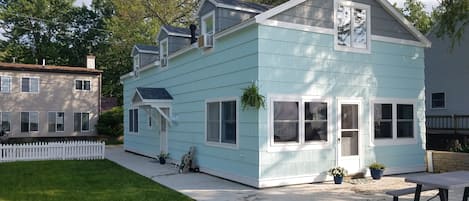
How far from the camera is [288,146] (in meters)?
8.81

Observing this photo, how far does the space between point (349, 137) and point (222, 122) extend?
3.30m

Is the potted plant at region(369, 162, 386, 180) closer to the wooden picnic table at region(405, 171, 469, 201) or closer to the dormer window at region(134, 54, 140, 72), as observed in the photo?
the wooden picnic table at region(405, 171, 469, 201)

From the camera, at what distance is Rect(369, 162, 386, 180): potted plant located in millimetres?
9656

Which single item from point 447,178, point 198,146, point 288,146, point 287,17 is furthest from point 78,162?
point 447,178

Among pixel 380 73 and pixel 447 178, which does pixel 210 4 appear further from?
pixel 447 178

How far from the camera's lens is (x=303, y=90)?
9086 mm

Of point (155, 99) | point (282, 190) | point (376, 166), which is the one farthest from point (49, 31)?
point (376, 166)

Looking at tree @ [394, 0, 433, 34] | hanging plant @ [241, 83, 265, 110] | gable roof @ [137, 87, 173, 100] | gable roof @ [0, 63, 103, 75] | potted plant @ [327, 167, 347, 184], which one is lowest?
potted plant @ [327, 167, 347, 184]

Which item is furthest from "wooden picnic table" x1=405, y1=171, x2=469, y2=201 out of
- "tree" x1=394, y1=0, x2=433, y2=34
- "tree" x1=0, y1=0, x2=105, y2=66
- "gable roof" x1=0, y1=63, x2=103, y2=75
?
"tree" x1=0, y1=0, x2=105, y2=66

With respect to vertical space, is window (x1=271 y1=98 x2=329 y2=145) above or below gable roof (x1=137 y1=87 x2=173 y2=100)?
below

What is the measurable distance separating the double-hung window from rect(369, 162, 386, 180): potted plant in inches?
27.7

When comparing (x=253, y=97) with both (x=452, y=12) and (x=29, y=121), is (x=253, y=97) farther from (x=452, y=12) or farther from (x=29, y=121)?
(x=29, y=121)

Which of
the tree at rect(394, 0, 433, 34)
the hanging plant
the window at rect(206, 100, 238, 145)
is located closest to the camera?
the hanging plant

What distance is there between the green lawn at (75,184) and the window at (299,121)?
2.68 m
